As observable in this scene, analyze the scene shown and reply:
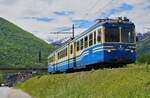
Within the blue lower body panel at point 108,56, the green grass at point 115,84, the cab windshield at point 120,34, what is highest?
the cab windshield at point 120,34

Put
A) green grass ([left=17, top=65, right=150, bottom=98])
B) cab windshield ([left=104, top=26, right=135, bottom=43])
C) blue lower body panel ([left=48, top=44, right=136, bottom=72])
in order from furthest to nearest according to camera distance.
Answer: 1. cab windshield ([left=104, top=26, right=135, bottom=43])
2. blue lower body panel ([left=48, top=44, right=136, bottom=72])
3. green grass ([left=17, top=65, right=150, bottom=98])

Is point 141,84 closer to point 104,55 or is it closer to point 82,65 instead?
point 104,55

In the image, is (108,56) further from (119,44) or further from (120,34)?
(120,34)

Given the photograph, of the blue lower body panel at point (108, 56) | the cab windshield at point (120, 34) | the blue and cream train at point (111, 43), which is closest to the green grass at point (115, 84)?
the blue lower body panel at point (108, 56)

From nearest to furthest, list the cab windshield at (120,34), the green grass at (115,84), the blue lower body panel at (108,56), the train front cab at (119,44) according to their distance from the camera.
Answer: the green grass at (115,84), the blue lower body panel at (108,56), the train front cab at (119,44), the cab windshield at (120,34)

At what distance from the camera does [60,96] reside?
2659 centimetres

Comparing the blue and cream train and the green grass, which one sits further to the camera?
the blue and cream train

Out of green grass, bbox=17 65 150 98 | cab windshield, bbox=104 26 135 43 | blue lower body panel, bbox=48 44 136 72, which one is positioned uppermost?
cab windshield, bbox=104 26 135 43

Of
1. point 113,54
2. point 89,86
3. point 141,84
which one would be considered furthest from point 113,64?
point 141,84

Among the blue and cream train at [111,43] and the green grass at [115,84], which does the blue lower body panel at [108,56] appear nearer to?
the blue and cream train at [111,43]

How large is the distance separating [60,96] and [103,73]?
4207mm

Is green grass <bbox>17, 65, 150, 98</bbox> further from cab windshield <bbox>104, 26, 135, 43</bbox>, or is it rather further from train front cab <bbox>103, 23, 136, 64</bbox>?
cab windshield <bbox>104, 26, 135, 43</bbox>

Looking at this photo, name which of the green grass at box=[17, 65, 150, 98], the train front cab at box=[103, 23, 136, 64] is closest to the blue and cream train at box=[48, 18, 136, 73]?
the train front cab at box=[103, 23, 136, 64]

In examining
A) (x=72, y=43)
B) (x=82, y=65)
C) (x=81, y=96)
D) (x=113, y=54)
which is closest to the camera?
(x=81, y=96)
